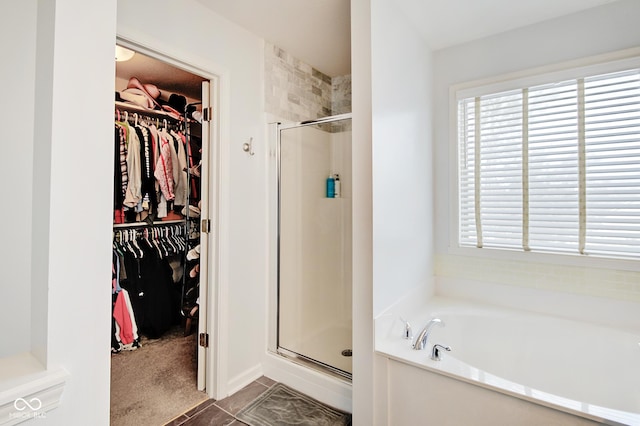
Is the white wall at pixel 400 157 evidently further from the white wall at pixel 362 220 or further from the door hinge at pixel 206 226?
the door hinge at pixel 206 226

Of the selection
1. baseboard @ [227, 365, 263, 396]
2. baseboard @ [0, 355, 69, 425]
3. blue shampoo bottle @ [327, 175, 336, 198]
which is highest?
blue shampoo bottle @ [327, 175, 336, 198]

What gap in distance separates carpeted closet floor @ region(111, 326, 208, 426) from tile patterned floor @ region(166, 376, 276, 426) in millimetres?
62

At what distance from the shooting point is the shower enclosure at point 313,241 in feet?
7.64

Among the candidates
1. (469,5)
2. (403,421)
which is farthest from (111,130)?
(469,5)

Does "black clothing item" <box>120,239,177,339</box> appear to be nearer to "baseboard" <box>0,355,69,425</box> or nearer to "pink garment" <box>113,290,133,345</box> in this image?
"pink garment" <box>113,290,133,345</box>

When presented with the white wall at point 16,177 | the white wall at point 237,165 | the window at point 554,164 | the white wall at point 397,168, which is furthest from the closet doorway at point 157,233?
the window at point 554,164

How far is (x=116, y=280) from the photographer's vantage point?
8.06 feet

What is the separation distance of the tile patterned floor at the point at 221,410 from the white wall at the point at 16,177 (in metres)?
1.01

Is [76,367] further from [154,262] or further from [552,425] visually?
[154,262]

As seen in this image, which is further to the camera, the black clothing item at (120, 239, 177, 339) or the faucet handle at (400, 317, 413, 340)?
the black clothing item at (120, 239, 177, 339)

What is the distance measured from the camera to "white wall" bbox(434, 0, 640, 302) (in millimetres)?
1822

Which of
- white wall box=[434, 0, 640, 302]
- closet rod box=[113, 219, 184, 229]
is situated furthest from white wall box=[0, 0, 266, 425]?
white wall box=[434, 0, 640, 302]

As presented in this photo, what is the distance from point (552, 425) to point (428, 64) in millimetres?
2299

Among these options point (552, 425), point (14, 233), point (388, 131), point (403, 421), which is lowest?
point (403, 421)
